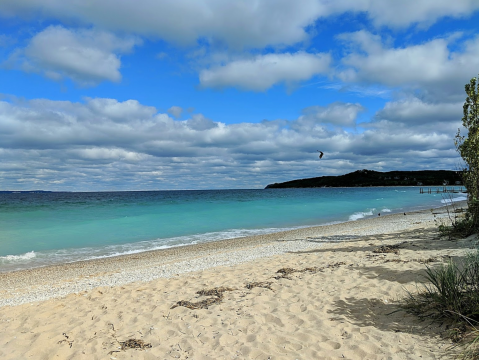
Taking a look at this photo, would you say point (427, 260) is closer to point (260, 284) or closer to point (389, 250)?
point (389, 250)

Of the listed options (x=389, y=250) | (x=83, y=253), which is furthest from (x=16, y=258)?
(x=389, y=250)

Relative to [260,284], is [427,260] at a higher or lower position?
higher

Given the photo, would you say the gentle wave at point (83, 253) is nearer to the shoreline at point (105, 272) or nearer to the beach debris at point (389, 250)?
the shoreline at point (105, 272)

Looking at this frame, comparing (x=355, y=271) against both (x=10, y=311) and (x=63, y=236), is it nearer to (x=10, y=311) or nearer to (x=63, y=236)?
(x=10, y=311)

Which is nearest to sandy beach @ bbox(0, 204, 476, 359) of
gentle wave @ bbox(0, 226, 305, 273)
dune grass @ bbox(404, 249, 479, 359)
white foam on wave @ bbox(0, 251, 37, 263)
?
dune grass @ bbox(404, 249, 479, 359)

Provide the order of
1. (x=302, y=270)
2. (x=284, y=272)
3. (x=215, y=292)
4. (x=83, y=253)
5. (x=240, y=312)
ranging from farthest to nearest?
1. (x=83, y=253)
2. (x=302, y=270)
3. (x=284, y=272)
4. (x=215, y=292)
5. (x=240, y=312)

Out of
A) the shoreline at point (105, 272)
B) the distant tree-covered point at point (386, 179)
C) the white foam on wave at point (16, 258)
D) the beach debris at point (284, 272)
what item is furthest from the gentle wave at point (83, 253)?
the distant tree-covered point at point (386, 179)

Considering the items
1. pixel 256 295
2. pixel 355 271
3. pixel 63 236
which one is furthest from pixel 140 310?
pixel 63 236

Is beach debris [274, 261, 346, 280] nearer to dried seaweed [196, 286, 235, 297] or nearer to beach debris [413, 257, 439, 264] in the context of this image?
dried seaweed [196, 286, 235, 297]

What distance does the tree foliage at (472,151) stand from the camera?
10898mm

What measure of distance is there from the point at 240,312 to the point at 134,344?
73.6 inches

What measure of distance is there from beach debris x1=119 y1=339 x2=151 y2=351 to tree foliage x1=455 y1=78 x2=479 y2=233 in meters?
10.7

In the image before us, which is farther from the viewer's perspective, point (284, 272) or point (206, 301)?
point (284, 272)

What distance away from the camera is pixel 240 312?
5965mm
